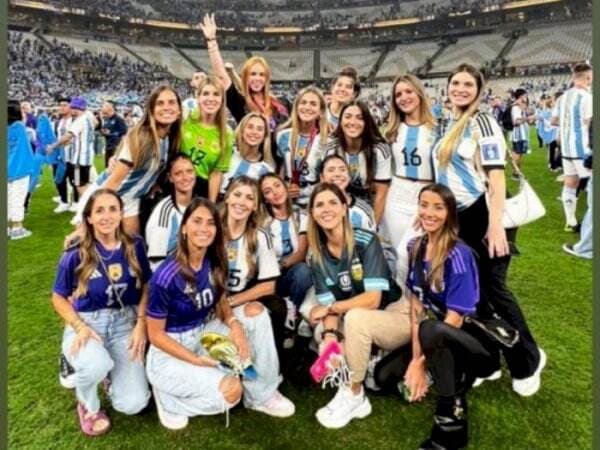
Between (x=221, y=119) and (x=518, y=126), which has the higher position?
(x=221, y=119)

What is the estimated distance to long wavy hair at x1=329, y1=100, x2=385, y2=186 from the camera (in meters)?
3.01

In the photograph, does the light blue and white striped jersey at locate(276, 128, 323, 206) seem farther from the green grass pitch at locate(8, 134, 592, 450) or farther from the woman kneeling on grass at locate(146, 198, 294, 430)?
the green grass pitch at locate(8, 134, 592, 450)

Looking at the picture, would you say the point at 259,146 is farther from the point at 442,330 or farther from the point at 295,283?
the point at 442,330

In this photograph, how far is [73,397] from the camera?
2639mm

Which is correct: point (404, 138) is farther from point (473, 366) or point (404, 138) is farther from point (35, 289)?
point (35, 289)

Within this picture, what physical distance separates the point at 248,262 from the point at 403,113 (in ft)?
4.06

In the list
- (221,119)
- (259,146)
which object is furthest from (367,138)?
(221,119)

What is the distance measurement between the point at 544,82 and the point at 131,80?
24086 mm

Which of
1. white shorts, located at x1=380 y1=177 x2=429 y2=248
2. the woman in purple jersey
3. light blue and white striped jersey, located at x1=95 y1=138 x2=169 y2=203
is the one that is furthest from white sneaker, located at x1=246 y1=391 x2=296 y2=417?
light blue and white striped jersey, located at x1=95 y1=138 x2=169 y2=203

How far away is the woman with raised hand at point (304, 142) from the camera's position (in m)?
3.28

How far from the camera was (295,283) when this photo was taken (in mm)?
2787

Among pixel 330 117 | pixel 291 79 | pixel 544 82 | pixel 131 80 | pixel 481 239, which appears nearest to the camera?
pixel 481 239

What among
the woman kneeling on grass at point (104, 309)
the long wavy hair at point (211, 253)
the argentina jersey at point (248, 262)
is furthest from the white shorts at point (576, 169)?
the woman kneeling on grass at point (104, 309)

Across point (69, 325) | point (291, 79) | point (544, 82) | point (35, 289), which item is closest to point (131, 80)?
point (291, 79)
